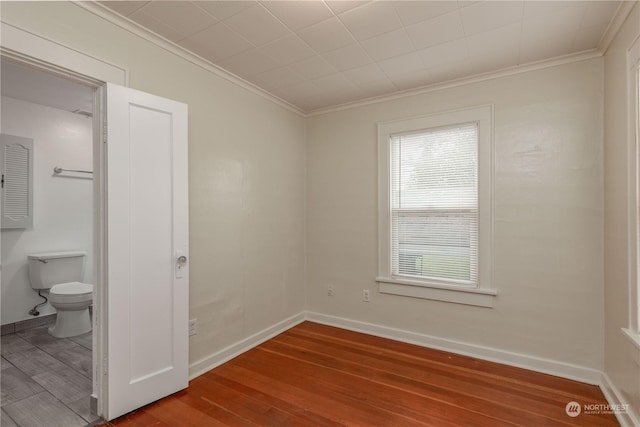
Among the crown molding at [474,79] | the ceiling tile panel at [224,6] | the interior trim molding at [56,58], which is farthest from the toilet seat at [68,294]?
the crown molding at [474,79]

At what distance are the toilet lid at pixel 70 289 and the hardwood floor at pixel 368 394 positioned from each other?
1.72 meters

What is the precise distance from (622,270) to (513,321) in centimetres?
95

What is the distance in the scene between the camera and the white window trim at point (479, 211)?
2.79 meters

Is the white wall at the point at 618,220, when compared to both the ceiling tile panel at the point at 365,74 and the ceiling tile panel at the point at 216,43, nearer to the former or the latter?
the ceiling tile panel at the point at 365,74

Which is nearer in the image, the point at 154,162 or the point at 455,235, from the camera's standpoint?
the point at 154,162

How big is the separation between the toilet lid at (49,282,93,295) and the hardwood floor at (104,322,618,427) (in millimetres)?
1718

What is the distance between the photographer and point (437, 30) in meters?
2.15

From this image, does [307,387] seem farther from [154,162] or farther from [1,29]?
[1,29]

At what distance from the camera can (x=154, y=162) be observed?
2.12 meters

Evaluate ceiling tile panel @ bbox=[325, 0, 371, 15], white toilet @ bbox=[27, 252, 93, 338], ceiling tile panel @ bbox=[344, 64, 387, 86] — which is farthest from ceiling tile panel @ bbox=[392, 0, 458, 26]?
white toilet @ bbox=[27, 252, 93, 338]

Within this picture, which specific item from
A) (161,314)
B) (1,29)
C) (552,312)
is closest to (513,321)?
(552,312)

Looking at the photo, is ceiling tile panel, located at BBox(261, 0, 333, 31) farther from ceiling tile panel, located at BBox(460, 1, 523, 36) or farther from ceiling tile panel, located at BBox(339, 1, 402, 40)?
ceiling tile panel, located at BBox(460, 1, 523, 36)

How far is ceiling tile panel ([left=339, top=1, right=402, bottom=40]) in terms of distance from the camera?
1.92 metres

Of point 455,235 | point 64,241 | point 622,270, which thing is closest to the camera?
point 622,270
